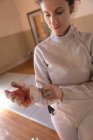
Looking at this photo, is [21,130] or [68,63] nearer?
[68,63]

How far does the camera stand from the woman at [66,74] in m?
0.68

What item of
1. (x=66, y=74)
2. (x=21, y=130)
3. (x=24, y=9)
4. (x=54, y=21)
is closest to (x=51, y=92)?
(x=66, y=74)

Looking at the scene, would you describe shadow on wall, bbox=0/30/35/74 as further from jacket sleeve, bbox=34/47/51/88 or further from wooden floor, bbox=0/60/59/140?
jacket sleeve, bbox=34/47/51/88

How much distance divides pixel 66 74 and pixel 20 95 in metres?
0.22

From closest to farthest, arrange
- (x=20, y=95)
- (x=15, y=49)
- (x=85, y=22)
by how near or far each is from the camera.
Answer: (x=20, y=95) → (x=85, y=22) → (x=15, y=49)

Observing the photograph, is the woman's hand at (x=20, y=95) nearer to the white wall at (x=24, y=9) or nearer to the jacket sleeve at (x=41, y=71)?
the jacket sleeve at (x=41, y=71)

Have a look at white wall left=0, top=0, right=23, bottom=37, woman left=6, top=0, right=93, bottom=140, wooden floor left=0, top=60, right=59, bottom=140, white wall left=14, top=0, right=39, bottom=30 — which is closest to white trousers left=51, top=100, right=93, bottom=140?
woman left=6, top=0, right=93, bottom=140

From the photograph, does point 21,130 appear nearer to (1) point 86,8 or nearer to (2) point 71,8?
(2) point 71,8

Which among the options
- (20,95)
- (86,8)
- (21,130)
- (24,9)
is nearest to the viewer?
(20,95)

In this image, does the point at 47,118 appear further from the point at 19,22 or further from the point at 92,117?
the point at 19,22

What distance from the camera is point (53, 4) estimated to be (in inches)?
27.0

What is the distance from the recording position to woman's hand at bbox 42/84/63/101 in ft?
2.18

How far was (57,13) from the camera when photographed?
0.71 metres

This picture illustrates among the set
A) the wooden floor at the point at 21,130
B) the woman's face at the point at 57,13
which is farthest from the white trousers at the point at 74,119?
the wooden floor at the point at 21,130
